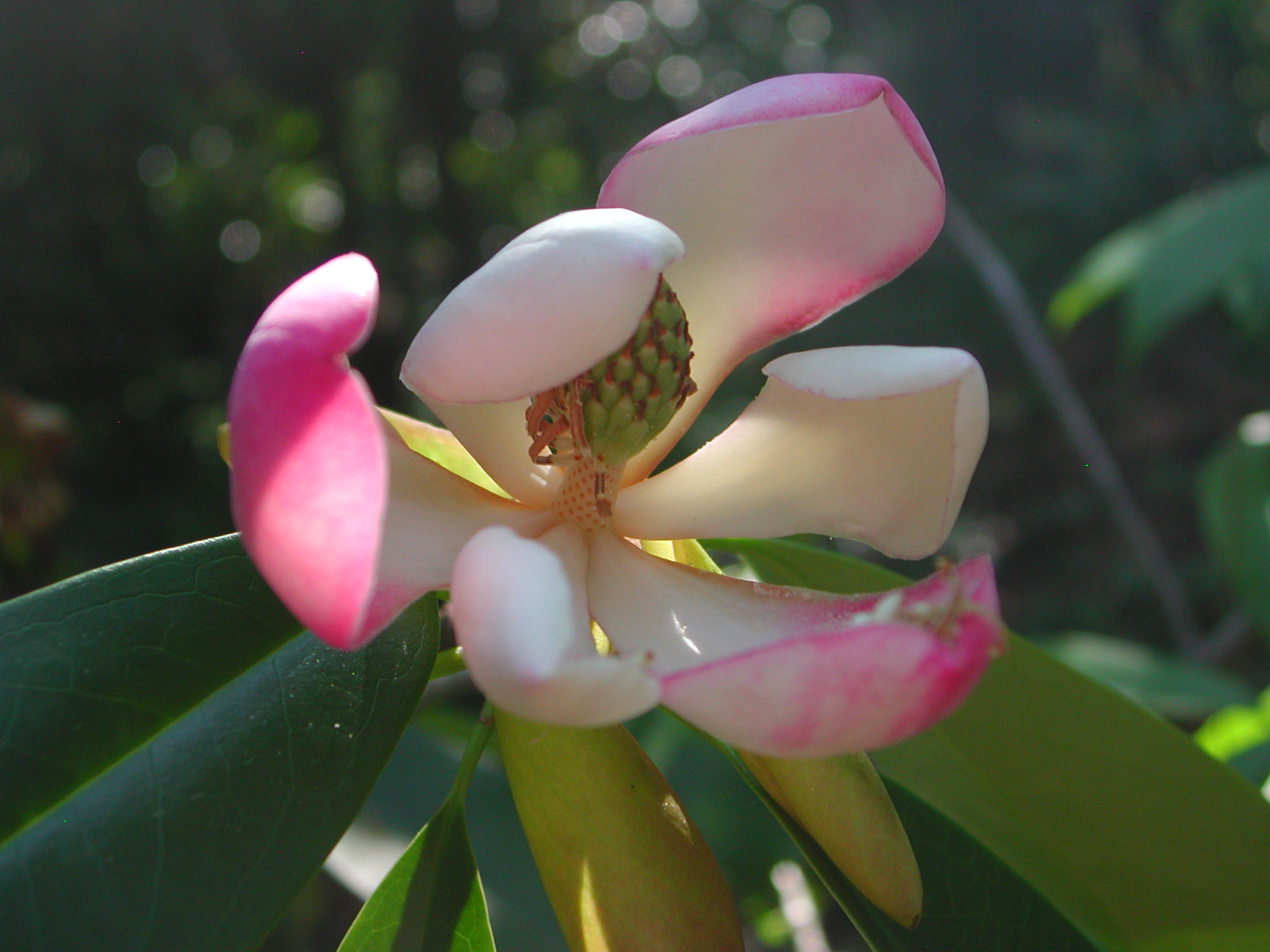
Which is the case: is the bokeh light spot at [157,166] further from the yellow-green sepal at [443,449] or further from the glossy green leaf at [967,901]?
the glossy green leaf at [967,901]

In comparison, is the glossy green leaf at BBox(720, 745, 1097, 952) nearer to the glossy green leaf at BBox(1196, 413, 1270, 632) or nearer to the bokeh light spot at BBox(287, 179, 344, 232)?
the glossy green leaf at BBox(1196, 413, 1270, 632)

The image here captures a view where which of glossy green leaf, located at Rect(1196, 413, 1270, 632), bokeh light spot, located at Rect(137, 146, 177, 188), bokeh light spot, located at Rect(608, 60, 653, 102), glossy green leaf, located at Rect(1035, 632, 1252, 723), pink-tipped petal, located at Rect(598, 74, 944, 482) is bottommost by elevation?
glossy green leaf, located at Rect(1035, 632, 1252, 723)

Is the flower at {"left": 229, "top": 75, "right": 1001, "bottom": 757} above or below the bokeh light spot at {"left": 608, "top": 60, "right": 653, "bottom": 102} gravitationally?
above

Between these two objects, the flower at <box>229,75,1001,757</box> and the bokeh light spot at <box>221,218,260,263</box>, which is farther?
the bokeh light spot at <box>221,218,260,263</box>

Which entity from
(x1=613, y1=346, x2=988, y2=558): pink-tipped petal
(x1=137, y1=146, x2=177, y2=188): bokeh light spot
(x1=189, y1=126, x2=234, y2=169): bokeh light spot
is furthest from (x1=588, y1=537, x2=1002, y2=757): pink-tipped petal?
(x1=189, y1=126, x2=234, y2=169): bokeh light spot

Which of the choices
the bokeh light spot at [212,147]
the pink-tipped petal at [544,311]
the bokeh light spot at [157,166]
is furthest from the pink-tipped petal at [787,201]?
the bokeh light spot at [212,147]

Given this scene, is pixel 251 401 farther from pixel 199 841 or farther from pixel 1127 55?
pixel 1127 55

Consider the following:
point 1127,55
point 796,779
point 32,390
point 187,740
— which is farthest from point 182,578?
point 1127,55

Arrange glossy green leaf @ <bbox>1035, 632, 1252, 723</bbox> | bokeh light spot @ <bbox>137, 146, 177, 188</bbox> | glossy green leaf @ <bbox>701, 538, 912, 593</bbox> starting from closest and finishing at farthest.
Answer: glossy green leaf @ <bbox>701, 538, 912, 593</bbox> < glossy green leaf @ <bbox>1035, 632, 1252, 723</bbox> < bokeh light spot @ <bbox>137, 146, 177, 188</bbox>
